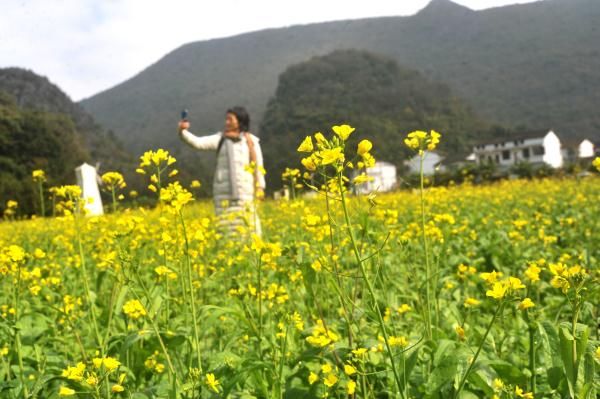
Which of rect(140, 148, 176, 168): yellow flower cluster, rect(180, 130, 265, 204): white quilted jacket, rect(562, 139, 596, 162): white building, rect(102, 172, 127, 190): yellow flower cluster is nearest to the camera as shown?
rect(140, 148, 176, 168): yellow flower cluster

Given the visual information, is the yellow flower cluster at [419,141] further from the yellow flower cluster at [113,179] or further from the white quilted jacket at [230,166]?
the white quilted jacket at [230,166]

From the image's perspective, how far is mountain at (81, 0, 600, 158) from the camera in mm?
102544

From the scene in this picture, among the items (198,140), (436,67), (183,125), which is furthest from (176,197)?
(436,67)

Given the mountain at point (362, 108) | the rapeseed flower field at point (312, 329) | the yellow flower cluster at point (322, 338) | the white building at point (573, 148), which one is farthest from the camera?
the white building at point (573, 148)

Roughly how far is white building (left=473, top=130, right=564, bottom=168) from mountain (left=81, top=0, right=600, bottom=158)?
20.5m

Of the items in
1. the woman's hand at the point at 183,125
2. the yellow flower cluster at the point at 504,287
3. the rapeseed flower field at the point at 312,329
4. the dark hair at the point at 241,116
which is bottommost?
the rapeseed flower field at the point at 312,329

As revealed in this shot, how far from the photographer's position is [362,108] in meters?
88.4

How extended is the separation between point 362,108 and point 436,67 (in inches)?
2641

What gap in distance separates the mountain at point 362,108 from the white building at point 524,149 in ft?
14.0

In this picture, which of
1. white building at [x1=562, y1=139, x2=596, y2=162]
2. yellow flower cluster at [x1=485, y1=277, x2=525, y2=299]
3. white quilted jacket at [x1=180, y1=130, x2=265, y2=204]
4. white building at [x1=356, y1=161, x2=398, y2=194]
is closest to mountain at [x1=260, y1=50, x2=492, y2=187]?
white building at [x1=356, y1=161, x2=398, y2=194]

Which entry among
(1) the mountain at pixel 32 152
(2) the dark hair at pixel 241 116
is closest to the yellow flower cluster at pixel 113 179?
(2) the dark hair at pixel 241 116

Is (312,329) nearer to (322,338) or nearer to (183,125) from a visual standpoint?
(322,338)

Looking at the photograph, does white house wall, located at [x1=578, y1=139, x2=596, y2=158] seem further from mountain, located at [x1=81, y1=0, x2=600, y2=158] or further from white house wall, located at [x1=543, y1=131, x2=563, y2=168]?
mountain, located at [x1=81, y1=0, x2=600, y2=158]

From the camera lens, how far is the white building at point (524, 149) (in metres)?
61.0
